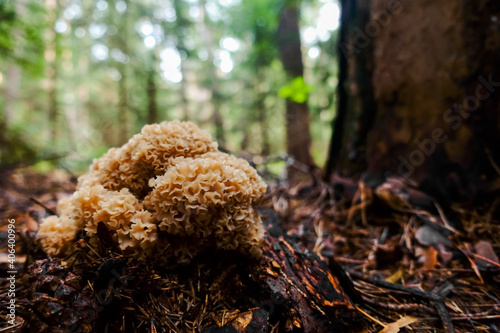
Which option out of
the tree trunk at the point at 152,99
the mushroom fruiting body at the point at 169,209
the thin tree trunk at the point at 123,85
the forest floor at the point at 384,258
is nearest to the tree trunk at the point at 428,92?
the forest floor at the point at 384,258

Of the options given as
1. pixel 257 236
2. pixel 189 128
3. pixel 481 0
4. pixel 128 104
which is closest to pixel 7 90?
pixel 128 104

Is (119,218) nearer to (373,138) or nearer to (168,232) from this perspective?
(168,232)

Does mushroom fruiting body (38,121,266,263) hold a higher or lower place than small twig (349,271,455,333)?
higher

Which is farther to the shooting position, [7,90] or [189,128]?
[7,90]

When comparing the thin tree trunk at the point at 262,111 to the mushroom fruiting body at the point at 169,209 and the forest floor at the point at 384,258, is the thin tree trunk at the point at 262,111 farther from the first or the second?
the mushroom fruiting body at the point at 169,209

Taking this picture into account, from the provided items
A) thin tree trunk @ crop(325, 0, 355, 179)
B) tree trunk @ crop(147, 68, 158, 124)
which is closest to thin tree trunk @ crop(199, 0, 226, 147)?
tree trunk @ crop(147, 68, 158, 124)

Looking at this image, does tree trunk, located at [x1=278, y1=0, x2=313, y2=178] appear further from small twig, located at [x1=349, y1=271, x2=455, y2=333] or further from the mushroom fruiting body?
the mushroom fruiting body
